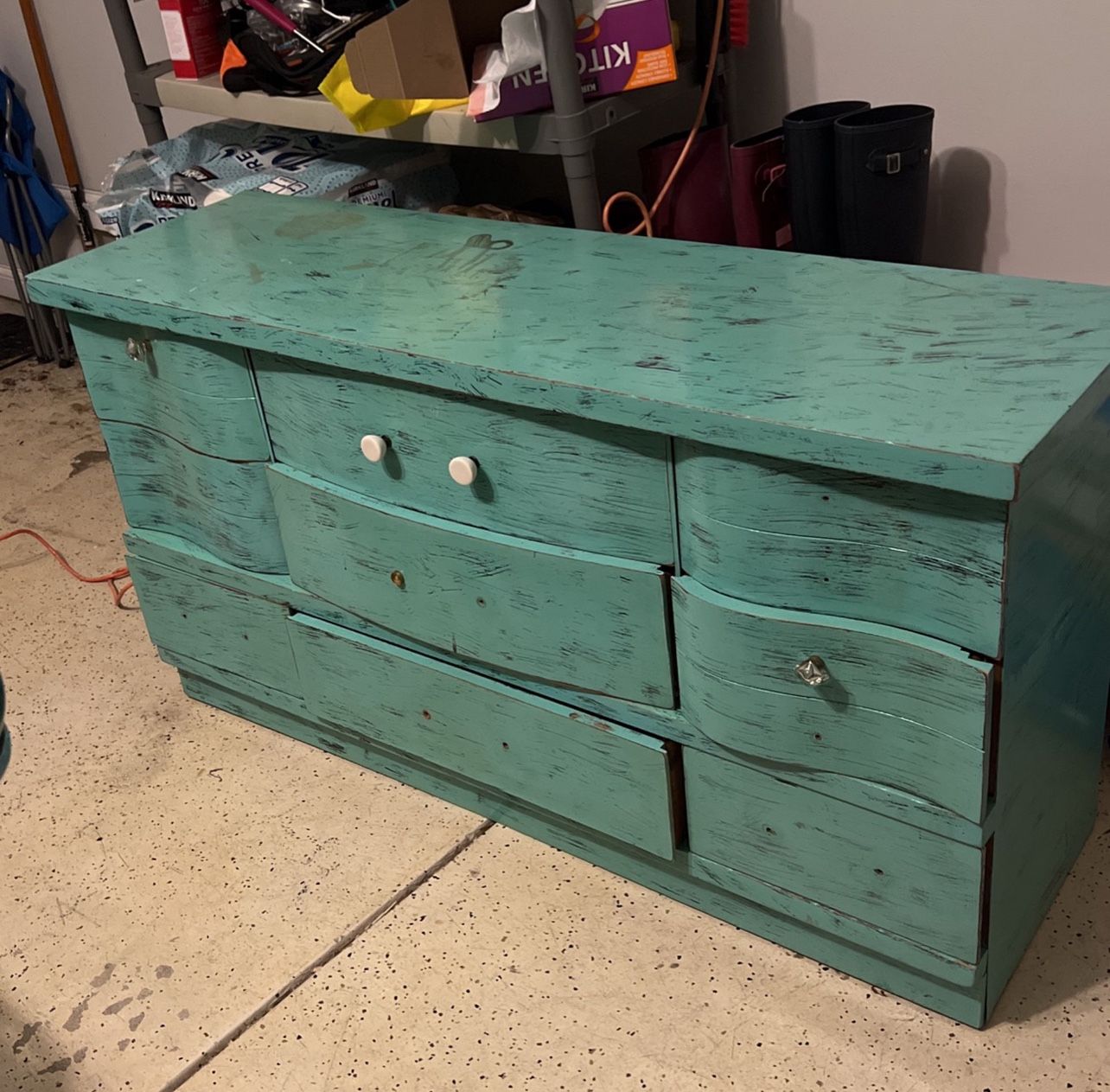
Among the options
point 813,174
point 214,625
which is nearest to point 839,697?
point 813,174

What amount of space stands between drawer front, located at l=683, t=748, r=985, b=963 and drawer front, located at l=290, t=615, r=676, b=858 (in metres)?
0.06

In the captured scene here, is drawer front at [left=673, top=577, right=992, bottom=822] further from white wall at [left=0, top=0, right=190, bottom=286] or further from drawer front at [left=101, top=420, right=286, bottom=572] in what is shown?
white wall at [left=0, top=0, right=190, bottom=286]

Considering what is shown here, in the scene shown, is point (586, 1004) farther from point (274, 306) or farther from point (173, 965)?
point (274, 306)

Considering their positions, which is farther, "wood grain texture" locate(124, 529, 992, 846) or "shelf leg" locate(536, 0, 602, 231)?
"shelf leg" locate(536, 0, 602, 231)

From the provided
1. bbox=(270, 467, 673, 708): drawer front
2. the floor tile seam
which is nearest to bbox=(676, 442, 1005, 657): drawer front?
bbox=(270, 467, 673, 708): drawer front

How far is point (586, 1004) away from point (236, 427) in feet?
2.71

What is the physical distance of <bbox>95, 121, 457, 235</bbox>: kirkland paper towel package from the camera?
2049mm

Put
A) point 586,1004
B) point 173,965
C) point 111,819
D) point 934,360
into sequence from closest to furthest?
1. point 934,360
2. point 586,1004
3. point 173,965
4. point 111,819

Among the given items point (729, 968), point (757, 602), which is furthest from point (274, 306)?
point (729, 968)

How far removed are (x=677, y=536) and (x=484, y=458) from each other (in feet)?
0.78

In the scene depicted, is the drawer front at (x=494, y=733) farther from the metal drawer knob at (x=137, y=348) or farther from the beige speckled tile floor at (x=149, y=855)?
the metal drawer knob at (x=137, y=348)

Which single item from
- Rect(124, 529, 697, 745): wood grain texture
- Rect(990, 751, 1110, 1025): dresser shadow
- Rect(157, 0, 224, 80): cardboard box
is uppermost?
Rect(157, 0, 224, 80): cardboard box

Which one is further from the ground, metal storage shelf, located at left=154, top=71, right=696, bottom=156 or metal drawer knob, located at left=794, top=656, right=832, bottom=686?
metal storage shelf, located at left=154, top=71, right=696, bottom=156

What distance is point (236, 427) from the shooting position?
1.60 metres
